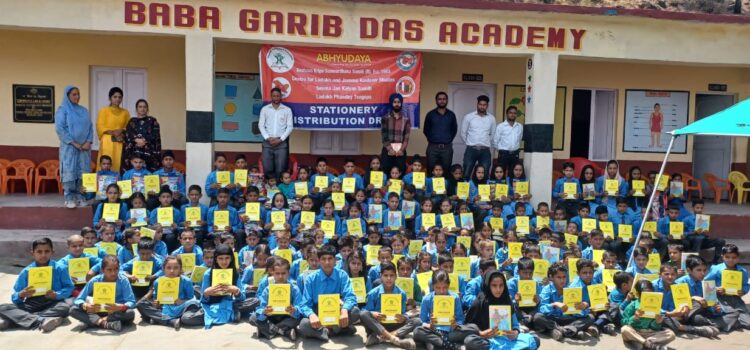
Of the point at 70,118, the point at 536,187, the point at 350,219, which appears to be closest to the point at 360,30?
the point at 350,219

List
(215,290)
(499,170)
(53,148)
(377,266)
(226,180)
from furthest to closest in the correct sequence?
1. (53,148)
2. (499,170)
3. (226,180)
4. (377,266)
5. (215,290)

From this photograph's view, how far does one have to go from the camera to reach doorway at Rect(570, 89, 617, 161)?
11094 millimetres

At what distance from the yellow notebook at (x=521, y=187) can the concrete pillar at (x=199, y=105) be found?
13.0 ft

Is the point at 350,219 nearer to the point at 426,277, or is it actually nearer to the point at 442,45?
the point at 426,277

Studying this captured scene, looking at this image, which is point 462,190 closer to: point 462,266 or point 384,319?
point 462,266

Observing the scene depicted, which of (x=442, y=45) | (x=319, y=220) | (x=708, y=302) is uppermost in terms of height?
(x=442, y=45)

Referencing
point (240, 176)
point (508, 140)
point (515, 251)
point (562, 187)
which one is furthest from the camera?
point (508, 140)

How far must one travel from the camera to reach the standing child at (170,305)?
577cm

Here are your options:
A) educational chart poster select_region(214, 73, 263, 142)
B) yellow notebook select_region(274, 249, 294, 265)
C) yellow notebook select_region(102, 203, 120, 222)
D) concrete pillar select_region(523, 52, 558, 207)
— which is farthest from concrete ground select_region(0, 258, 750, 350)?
educational chart poster select_region(214, 73, 263, 142)

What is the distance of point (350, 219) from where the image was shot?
25.1ft

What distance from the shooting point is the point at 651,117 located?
11172 mm

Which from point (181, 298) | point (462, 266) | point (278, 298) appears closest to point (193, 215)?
point (181, 298)

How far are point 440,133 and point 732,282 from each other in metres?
4.14

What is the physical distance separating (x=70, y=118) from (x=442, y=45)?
4799 millimetres
